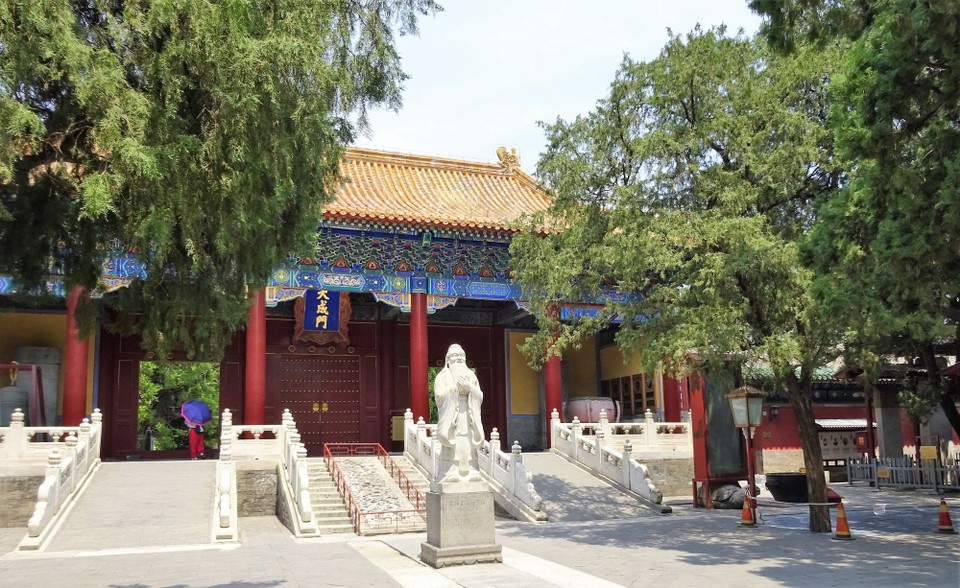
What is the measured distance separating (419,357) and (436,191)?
A: 484 centimetres

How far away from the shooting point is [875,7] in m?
6.68

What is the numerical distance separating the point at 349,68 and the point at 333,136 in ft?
1.80

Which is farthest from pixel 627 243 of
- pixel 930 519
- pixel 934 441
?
pixel 934 441

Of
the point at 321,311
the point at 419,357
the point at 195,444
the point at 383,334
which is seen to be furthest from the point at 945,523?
the point at 195,444

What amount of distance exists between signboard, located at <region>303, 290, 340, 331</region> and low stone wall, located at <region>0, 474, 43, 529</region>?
671 cm

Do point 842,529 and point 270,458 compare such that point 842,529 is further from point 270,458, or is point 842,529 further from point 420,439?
point 270,458

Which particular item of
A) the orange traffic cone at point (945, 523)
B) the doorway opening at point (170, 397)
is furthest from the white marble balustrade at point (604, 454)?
the doorway opening at point (170, 397)

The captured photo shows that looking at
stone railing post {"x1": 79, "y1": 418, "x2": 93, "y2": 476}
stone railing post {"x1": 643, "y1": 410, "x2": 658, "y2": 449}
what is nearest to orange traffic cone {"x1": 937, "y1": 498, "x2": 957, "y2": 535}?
stone railing post {"x1": 643, "y1": 410, "x2": 658, "y2": 449}

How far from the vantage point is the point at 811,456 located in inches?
407

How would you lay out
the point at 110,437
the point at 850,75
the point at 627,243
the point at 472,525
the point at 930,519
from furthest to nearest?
the point at 110,437, the point at 930,519, the point at 627,243, the point at 472,525, the point at 850,75

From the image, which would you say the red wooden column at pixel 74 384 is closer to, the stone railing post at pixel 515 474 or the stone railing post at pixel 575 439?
the stone railing post at pixel 515 474

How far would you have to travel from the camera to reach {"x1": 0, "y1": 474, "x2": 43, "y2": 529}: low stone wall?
1148 cm

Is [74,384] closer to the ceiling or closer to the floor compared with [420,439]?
closer to the ceiling

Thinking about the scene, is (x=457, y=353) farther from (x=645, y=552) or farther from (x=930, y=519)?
(x=930, y=519)
